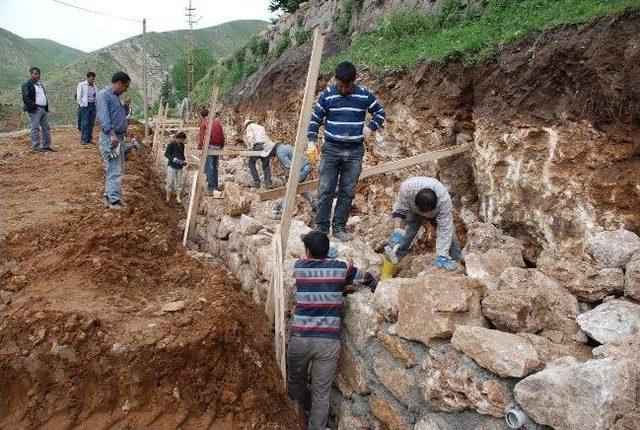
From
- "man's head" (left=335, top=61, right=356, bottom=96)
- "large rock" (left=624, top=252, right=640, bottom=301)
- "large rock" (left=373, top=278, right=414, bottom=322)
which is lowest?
"large rock" (left=373, top=278, right=414, bottom=322)

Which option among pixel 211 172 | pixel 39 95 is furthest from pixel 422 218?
pixel 39 95

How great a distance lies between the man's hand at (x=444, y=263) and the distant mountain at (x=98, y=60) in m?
40.4

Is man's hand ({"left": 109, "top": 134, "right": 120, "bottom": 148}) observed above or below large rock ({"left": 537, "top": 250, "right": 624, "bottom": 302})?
below

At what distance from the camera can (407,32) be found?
766 cm

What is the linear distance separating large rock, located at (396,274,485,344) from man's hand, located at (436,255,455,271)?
0.79m

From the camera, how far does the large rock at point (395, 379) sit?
291 centimetres

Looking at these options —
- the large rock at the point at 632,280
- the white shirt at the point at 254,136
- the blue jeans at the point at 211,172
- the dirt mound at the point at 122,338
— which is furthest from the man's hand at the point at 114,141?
the large rock at the point at 632,280

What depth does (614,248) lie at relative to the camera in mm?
2965

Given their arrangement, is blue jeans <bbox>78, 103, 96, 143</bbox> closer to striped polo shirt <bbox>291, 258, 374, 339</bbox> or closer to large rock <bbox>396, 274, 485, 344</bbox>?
striped polo shirt <bbox>291, 258, 374, 339</bbox>

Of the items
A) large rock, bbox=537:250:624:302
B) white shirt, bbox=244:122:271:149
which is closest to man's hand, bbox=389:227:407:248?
large rock, bbox=537:250:624:302

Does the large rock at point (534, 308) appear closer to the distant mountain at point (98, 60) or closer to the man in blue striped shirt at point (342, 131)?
the man in blue striped shirt at point (342, 131)

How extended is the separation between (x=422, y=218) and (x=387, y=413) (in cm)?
190

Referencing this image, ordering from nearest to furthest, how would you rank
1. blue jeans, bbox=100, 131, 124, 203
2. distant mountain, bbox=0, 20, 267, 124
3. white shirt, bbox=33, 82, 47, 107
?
1. blue jeans, bbox=100, 131, 124, 203
2. white shirt, bbox=33, 82, 47, 107
3. distant mountain, bbox=0, 20, 267, 124

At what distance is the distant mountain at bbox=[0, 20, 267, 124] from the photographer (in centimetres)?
4744
